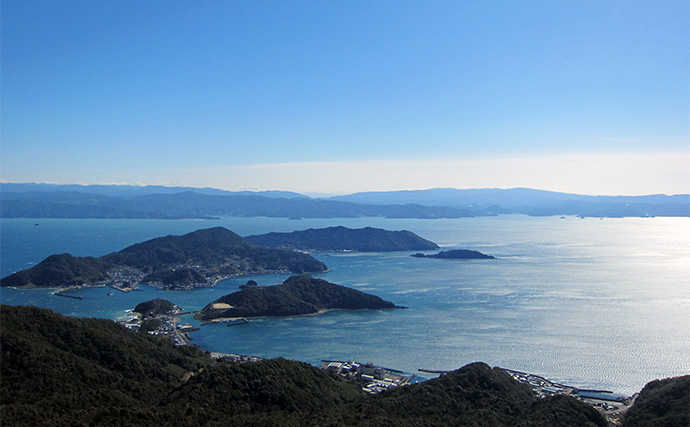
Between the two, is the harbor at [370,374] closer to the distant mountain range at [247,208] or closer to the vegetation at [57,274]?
the vegetation at [57,274]

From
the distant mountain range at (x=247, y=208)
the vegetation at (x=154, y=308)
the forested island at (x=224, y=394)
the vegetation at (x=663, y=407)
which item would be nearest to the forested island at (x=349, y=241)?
the vegetation at (x=154, y=308)

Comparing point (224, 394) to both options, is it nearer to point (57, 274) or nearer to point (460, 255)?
point (57, 274)

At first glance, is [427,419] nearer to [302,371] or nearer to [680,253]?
[302,371]

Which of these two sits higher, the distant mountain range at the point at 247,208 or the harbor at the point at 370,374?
the distant mountain range at the point at 247,208

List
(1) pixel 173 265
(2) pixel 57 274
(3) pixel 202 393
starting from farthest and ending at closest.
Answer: (1) pixel 173 265
(2) pixel 57 274
(3) pixel 202 393

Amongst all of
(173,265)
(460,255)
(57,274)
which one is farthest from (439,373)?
(460,255)

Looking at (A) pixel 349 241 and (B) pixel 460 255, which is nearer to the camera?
(B) pixel 460 255
